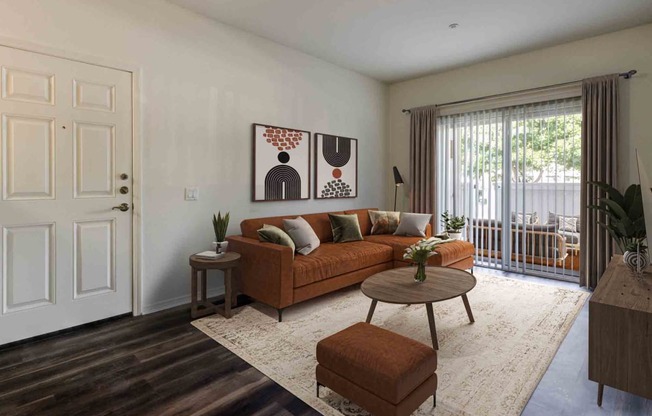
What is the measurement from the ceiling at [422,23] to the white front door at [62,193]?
1292mm

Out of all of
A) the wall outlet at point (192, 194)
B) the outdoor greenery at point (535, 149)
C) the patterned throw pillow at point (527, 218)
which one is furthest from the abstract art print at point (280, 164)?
the patterned throw pillow at point (527, 218)

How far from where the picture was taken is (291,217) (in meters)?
4.01

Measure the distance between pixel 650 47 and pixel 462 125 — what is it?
2032 millimetres

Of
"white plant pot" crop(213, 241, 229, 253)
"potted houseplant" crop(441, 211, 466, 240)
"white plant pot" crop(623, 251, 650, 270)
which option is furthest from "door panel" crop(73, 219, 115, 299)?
"white plant pot" crop(623, 251, 650, 270)

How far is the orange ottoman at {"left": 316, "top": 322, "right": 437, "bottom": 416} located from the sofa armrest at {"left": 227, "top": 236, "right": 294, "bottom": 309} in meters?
1.13

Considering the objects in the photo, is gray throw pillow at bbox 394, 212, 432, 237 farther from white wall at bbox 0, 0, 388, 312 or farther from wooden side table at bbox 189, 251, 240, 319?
wooden side table at bbox 189, 251, 240, 319

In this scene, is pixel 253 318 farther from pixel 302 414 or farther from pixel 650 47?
pixel 650 47

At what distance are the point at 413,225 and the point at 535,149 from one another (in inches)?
69.6

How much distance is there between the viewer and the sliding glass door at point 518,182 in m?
4.16

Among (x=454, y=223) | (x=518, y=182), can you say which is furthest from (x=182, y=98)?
(x=518, y=182)

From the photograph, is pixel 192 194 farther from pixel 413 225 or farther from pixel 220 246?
pixel 413 225

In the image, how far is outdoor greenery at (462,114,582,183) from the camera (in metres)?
4.09

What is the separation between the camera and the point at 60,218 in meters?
2.66

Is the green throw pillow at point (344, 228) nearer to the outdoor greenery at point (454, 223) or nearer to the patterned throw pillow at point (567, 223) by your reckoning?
the outdoor greenery at point (454, 223)
